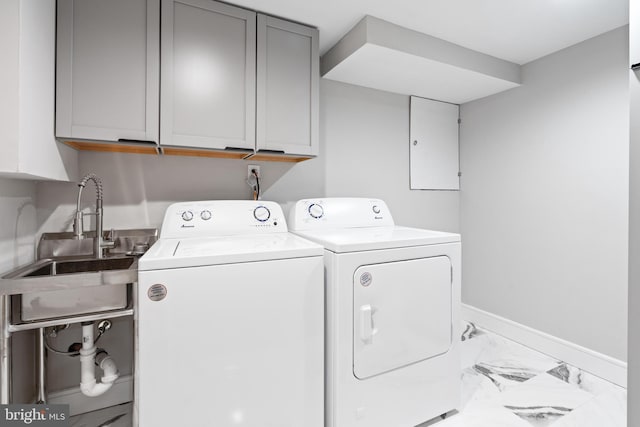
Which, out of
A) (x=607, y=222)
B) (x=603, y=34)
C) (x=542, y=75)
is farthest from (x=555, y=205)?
(x=603, y=34)

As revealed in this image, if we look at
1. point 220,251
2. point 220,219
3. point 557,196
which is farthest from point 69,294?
point 557,196

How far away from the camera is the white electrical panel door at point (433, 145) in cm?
281

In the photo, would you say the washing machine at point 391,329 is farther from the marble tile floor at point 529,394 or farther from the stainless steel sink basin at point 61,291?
the stainless steel sink basin at point 61,291

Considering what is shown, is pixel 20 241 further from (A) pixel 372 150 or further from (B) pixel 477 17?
(B) pixel 477 17

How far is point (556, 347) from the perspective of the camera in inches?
90.7

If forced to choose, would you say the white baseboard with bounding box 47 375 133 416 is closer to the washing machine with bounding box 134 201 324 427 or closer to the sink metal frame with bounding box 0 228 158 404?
the sink metal frame with bounding box 0 228 158 404

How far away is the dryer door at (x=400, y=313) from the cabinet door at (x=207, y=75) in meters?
1.02

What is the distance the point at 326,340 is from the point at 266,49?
1.60 metres

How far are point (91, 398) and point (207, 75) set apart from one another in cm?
188

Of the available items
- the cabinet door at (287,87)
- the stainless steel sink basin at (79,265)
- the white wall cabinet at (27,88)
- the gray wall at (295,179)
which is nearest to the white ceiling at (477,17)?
the cabinet door at (287,87)

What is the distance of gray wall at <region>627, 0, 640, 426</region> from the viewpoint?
0.91m

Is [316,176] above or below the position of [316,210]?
above

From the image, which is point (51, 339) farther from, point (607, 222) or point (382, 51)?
point (607, 222)

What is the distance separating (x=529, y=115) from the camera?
2453 millimetres
